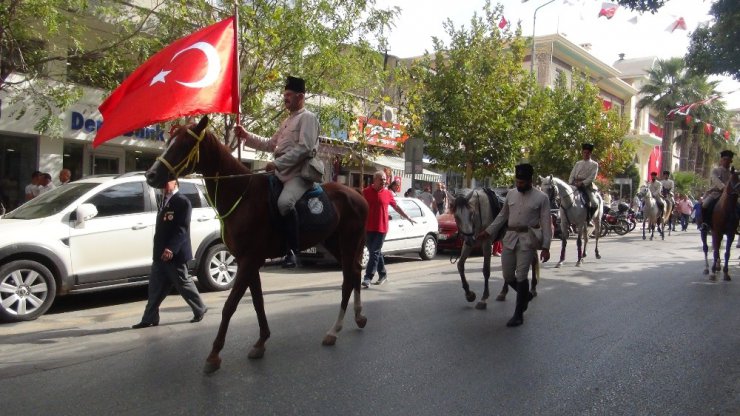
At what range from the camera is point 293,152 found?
567 centimetres

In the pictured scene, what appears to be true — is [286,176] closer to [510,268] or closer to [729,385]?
[510,268]

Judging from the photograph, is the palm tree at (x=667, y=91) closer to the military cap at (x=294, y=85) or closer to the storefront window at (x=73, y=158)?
the storefront window at (x=73, y=158)

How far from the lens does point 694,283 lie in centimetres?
1052

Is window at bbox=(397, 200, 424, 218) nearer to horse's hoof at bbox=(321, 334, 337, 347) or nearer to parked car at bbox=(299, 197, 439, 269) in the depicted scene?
parked car at bbox=(299, 197, 439, 269)

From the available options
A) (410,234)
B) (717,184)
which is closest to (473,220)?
(410,234)

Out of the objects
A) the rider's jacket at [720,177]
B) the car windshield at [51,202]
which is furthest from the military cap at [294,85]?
the rider's jacket at [720,177]

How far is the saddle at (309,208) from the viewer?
18.7ft

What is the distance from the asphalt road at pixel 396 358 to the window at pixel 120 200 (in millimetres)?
1375

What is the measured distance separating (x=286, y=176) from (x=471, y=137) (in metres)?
14.7

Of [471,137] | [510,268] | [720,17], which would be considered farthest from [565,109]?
[510,268]

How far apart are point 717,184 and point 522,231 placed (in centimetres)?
656

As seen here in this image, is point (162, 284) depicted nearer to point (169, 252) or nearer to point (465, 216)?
point (169, 252)

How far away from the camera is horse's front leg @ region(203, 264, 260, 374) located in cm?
511

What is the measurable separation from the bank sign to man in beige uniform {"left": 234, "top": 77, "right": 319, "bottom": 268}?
10028 mm
